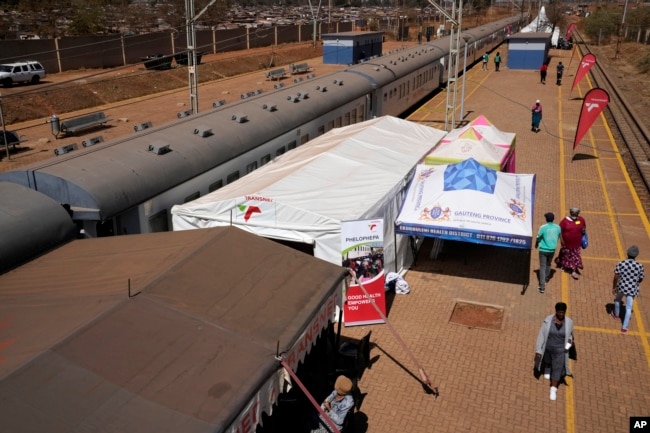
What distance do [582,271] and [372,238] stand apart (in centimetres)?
617

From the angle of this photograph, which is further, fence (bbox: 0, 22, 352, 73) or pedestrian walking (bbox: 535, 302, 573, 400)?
fence (bbox: 0, 22, 352, 73)

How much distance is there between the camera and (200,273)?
26.4ft

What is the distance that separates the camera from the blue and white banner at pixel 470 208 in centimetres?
1252

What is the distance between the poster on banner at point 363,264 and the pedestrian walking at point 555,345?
3.01 metres

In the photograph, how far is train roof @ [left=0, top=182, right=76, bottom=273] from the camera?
9273 mm

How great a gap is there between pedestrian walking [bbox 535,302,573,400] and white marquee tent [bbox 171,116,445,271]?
4.06 m

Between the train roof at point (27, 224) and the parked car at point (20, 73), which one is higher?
the train roof at point (27, 224)

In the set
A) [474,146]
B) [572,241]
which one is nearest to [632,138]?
[474,146]

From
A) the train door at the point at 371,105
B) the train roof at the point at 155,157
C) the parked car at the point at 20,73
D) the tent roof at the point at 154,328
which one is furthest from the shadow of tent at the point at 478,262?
the parked car at the point at 20,73

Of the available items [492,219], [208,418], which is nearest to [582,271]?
[492,219]

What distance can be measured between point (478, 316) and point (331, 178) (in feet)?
14.6

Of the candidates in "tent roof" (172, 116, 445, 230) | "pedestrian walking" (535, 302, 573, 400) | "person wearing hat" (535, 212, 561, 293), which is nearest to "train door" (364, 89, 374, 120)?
"tent roof" (172, 116, 445, 230)

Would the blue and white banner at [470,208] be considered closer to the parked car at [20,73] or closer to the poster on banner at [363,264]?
the poster on banner at [363,264]

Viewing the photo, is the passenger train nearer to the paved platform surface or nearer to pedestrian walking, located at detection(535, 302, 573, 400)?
the paved platform surface
